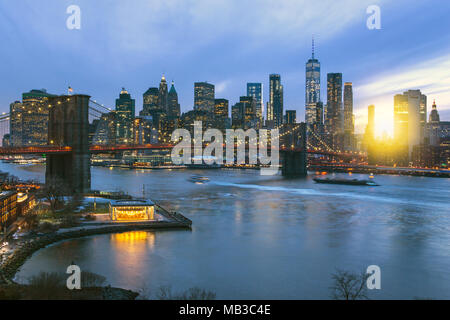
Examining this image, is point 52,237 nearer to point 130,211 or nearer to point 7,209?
point 7,209

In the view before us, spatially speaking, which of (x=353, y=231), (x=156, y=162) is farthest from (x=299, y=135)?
(x=353, y=231)

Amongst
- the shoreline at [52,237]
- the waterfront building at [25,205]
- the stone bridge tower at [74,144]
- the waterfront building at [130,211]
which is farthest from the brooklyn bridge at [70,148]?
the shoreline at [52,237]

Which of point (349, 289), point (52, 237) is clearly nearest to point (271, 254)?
point (349, 289)
